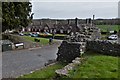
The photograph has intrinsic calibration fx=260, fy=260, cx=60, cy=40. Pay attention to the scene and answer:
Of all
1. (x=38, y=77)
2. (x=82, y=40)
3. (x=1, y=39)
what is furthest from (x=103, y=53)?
(x=1, y=39)

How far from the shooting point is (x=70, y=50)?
1838 centimetres

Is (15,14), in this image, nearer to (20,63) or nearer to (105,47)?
(20,63)

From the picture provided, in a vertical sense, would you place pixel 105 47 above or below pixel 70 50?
above

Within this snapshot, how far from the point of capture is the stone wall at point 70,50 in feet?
58.8

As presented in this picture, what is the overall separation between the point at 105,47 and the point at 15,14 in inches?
1117

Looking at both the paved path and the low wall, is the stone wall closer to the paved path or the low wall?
the low wall

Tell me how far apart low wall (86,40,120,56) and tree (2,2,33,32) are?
22.6m

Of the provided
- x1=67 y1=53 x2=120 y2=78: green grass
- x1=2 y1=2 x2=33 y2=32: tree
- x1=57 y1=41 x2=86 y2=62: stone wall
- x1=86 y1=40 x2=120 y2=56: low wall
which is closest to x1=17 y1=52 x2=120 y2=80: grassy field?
x1=67 y1=53 x2=120 y2=78: green grass

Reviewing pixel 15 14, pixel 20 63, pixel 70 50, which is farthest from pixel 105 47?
pixel 15 14

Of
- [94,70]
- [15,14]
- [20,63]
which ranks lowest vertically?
[20,63]

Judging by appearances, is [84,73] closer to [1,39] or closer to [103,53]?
[103,53]

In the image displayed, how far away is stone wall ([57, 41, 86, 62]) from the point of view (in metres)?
17.9

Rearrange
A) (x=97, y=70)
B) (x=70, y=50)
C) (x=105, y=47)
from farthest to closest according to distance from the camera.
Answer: (x=70, y=50), (x=105, y=47), (x=97, y=70)

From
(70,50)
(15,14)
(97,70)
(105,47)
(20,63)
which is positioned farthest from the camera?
(15,14)
